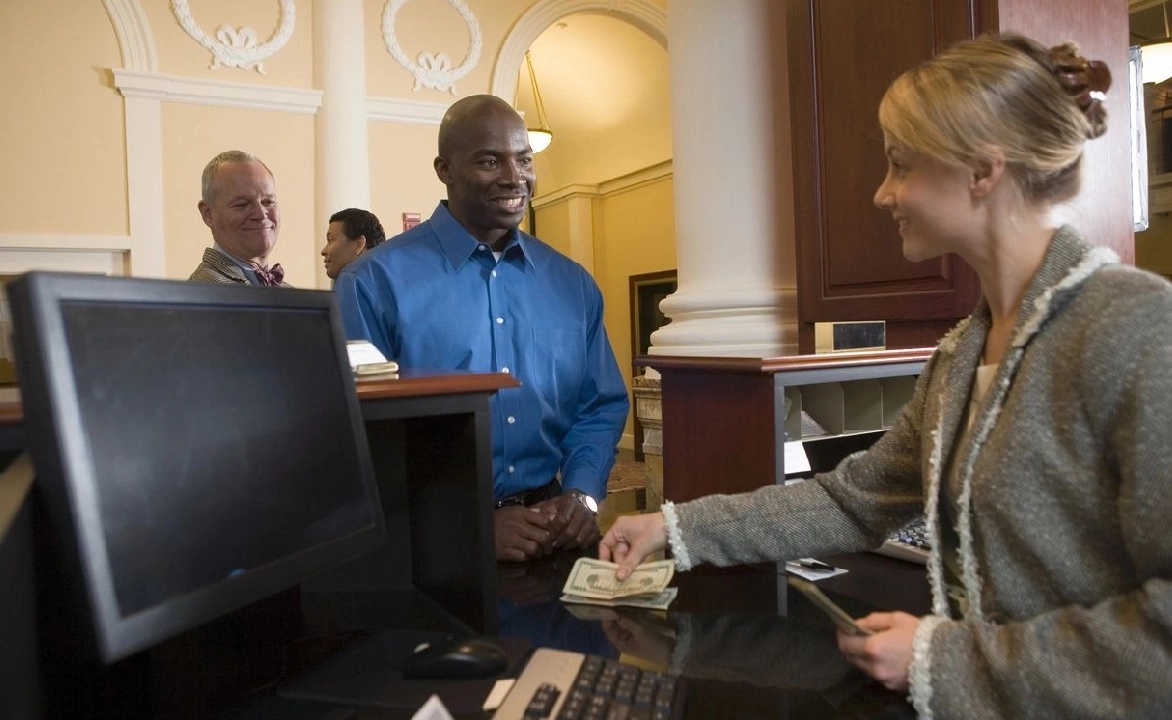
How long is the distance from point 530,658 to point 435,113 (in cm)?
558

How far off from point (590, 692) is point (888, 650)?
37 cm

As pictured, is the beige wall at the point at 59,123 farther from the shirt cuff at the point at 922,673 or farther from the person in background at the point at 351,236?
the shirt cuff at the point at 922,673

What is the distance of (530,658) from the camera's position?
115cm

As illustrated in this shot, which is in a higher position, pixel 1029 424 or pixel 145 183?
pixel 145 183

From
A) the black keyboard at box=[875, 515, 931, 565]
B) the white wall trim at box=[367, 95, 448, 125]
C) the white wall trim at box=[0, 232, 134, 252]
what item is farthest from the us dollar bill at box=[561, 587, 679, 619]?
the white wall trim at box=[367, 95, 448, 125]

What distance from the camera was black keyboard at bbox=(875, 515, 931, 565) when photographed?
1726 millimetres

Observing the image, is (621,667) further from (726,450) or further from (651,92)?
(651,92)

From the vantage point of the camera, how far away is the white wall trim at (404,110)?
19.4ft

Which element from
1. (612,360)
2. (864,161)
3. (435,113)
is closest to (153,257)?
(435,113)

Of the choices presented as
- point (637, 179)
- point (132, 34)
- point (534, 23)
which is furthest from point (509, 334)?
point (637, 179)

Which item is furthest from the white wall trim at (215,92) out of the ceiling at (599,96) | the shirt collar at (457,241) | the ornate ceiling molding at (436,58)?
the shirt collar at (457,241)

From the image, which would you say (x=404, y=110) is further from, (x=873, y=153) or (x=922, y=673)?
(x=922, y=673)

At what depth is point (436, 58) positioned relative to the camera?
623cm

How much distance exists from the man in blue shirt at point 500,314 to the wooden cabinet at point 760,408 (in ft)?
0.66
